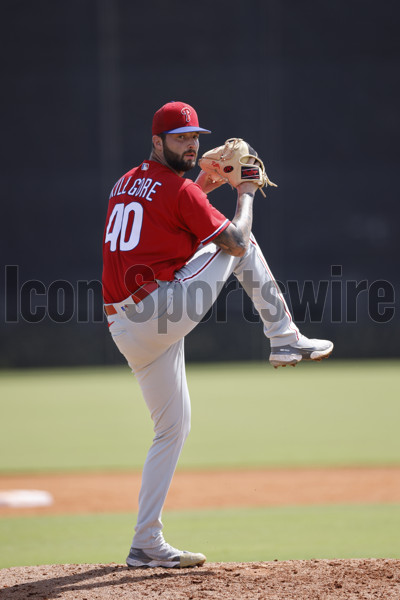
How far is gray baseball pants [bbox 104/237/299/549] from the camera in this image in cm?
312

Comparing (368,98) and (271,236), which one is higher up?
(368,98)

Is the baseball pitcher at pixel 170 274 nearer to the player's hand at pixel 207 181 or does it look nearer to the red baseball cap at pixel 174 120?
the red baseball cap at pixel 174 120

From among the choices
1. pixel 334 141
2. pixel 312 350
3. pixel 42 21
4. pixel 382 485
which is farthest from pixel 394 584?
pixel 42 21

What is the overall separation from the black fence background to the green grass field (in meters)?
2.33

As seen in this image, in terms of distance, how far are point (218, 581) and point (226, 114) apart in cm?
1359

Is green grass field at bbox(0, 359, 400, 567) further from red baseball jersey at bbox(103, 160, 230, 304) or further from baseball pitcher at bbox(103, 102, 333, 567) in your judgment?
red baseball jersey at bbox(103, 160, 230, 304)

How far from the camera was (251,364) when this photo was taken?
15.5 metres

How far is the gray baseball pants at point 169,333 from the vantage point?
123 inches

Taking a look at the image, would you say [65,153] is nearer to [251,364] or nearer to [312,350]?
[251,364]

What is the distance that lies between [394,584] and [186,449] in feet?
16.7

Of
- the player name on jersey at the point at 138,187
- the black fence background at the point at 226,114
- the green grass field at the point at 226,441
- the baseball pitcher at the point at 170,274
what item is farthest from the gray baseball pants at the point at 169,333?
the black fence background at the point at 226,114

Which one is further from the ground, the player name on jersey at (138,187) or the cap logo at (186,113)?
the cap logo at (186,113)

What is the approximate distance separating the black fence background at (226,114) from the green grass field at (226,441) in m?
2.33

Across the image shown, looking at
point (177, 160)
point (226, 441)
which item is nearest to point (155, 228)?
point (177, 160)
